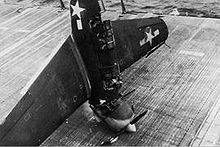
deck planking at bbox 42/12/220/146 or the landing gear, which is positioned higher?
the landing gear

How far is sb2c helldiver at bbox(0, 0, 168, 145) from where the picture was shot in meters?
15.7

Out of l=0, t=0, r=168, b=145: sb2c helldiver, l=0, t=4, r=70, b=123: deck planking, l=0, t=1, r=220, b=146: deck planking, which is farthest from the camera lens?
l=0, t=4, r=70, b=123: deck planking

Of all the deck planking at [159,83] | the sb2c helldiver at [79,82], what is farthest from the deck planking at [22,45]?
the sb2c helldiver at [79,82]

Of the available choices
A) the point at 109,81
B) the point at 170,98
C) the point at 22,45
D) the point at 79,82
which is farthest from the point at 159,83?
the point at 22,45

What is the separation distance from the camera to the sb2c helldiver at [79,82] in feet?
51.5

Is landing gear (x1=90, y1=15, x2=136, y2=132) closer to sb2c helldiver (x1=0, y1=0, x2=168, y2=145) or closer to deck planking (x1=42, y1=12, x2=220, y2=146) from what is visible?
sb2c helldiver (x1=0, y1=0, x2=168, y2=145)

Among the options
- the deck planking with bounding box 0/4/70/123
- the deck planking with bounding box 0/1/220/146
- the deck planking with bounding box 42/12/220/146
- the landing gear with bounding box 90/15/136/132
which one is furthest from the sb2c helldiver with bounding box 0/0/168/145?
the deck planking with bounding box 0/4/70/123

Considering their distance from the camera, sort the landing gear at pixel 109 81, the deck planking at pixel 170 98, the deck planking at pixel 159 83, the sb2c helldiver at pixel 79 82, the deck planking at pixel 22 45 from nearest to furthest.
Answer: the sb2c helldiver at pixel 79 82 < the landing gear at pixel 109 81 < the deck planking at pixel 170 98 < the deck planking at pixel 159 83 < the deck planking at pixel 22 45

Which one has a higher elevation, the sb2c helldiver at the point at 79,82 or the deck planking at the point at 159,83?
the sb2c helldiver at the point at 79,82

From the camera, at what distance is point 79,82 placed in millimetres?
17750

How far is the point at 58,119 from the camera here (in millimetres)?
16844

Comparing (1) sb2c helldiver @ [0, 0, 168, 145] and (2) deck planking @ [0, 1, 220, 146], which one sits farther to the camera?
(2) deck planking @ [0, 1, 220, 146]

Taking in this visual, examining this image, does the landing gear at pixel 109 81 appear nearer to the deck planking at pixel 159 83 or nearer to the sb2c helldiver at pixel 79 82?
the sb2c helldiver at pixel 79 82

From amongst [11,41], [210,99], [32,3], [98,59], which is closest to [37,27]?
[11,41]
